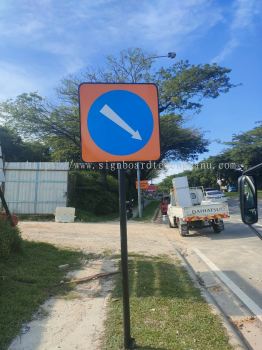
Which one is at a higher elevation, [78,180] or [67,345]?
[78,180]

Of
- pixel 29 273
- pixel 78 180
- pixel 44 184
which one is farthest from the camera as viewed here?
pixel 78 180

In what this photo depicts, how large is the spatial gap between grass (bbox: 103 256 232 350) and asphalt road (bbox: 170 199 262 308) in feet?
3.44

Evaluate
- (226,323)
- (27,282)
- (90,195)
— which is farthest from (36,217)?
(226,323)

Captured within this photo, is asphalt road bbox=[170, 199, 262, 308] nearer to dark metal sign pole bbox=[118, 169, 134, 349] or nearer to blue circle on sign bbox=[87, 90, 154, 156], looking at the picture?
dark metal sign pole bbox=[118, 169, 134, 349]

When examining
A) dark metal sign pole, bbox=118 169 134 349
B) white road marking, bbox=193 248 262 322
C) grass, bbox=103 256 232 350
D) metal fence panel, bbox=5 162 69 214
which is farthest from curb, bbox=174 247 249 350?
metal fence panel, bbox=5 162 69 214

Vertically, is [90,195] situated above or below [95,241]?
above

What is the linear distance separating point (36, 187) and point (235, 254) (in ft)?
52.5

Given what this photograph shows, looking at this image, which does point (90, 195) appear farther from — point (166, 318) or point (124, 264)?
point (124, 264)

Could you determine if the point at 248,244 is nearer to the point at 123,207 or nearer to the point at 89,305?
the point at 89,305

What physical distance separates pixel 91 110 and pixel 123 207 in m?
1.06

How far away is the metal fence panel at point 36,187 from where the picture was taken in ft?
83.7

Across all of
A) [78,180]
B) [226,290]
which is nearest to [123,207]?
[226,290]

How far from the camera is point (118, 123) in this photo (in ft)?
15.5

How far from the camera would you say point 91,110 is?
4762mm
